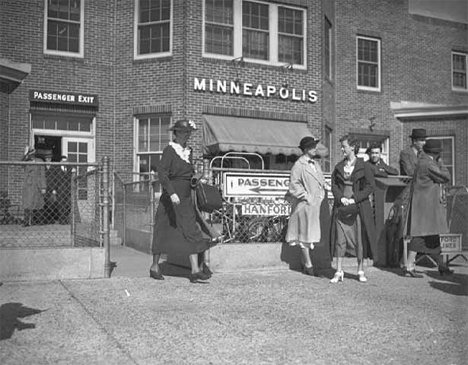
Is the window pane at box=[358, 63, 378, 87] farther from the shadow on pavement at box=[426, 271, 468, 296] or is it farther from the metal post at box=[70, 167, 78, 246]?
the metal post at box=[70, 167, 78, 246]

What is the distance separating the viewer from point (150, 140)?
13633 mm

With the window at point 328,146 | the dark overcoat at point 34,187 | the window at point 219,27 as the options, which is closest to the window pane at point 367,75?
the window at point 328,146

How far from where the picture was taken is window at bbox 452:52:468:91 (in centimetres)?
1772

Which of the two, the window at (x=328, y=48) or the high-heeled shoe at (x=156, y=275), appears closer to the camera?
the high-heeled shoe at (x=156, y=275)

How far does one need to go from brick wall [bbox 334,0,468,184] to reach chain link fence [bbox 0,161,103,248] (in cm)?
1007

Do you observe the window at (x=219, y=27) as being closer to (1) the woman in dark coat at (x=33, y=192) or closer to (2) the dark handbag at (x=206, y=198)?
(1) the woman in dark coat at (x=33, y=192)

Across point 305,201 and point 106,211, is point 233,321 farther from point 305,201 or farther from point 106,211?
point 305,201

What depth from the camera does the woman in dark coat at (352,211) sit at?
698cm

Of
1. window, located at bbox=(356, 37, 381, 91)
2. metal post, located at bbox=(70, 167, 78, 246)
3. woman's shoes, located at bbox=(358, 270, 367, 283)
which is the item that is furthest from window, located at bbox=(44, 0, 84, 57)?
woman's shoes, located at bbox=(358, 270, 367, 283)

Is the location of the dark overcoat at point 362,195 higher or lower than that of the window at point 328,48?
lower

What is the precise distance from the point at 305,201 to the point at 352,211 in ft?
2.06

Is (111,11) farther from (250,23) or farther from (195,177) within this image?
(195,177)

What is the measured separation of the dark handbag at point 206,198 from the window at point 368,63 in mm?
10986

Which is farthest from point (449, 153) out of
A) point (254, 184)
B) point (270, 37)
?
point (254, 184)
